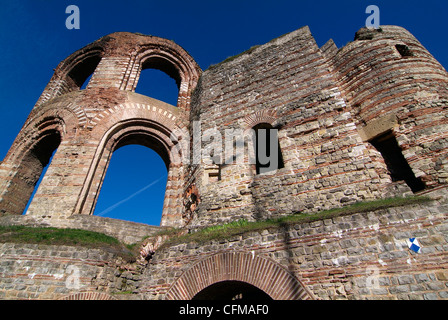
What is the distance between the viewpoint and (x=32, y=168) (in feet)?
30.2

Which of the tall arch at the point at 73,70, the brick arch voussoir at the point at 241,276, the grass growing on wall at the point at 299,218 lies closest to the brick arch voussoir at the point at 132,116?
the tall arch at the point at 73,70

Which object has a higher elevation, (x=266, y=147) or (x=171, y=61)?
(x=171, y=61)

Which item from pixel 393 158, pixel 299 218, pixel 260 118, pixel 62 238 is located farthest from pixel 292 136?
pixel 62 238

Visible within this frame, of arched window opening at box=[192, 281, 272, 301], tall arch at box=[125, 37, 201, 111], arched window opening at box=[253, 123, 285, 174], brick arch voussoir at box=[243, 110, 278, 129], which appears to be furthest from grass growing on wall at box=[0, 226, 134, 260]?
tall arch at box=[125, 37, 201, 111]

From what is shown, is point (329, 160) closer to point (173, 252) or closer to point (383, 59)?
point (383, 59)

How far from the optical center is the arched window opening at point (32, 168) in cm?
857

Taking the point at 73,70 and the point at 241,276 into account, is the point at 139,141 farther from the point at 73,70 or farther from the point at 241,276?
the point at 241,276

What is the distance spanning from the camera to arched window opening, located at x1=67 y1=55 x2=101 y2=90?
1193 cm

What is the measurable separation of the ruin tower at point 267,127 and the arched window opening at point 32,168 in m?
0.04

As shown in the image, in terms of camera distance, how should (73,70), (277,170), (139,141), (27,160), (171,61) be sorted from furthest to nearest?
1. (171,61)
2. (73,70)
3. (139,141)
4. (27,160)
5. (277,170)

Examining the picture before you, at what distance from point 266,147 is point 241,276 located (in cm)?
394

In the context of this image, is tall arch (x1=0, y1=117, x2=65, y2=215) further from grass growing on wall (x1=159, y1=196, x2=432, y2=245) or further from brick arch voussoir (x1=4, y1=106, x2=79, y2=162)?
grass growing on wall (x1=159, y1=196, x2=432, y2=245)
